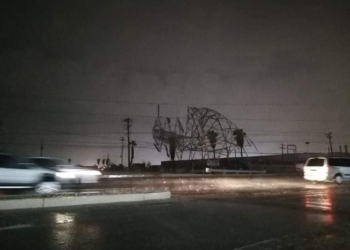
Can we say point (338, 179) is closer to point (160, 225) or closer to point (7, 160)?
point (160, 225)

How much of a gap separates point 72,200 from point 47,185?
4914mm

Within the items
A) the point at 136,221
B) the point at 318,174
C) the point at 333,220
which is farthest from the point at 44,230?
the point at 318,174

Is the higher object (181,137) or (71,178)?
(181,137)

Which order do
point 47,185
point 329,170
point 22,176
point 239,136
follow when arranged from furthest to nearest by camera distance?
point 239,136
point 329,170
point 47,185
point 22,176

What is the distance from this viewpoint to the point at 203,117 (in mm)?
70750

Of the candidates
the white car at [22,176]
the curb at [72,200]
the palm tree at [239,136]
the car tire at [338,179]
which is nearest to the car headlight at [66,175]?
the white car at [22,176]

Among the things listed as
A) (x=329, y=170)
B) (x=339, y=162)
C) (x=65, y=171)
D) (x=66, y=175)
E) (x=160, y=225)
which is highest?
(x=339, y=162)

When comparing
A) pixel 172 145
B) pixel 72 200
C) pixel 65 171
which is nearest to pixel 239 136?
pixel 172 145

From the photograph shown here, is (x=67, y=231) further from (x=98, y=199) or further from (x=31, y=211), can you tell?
(x=98, y=199)

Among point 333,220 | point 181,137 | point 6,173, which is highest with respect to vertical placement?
point 181,137

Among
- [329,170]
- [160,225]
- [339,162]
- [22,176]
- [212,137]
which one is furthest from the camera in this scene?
[212,137]

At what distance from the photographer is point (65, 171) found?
758 inches

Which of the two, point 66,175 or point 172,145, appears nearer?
point 66,175

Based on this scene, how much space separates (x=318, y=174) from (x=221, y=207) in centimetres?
1575
